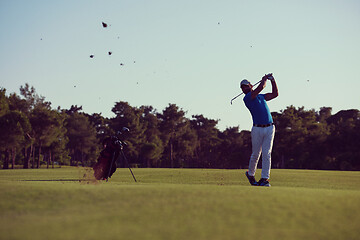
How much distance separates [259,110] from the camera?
14055 mm

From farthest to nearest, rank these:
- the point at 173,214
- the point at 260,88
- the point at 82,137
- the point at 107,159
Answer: the point at 82,137 < the point at 107,159 < the point at 260,88 < the point at 173,214

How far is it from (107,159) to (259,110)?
5.90 metres

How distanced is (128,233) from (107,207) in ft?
6.24

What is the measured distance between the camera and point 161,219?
291 inches

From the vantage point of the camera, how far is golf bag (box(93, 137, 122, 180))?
15.6 meters

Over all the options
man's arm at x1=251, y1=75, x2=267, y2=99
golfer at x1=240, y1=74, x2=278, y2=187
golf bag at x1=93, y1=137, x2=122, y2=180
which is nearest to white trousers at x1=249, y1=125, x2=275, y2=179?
golfer at x1=240, y1=74, x2=278, y2=187

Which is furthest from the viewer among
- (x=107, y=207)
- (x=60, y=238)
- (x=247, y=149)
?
(x=247, y=149)

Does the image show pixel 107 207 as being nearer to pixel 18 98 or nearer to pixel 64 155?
pixel 18 98

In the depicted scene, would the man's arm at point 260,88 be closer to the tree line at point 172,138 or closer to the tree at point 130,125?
the tree line at point 172,138

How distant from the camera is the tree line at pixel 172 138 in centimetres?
6969

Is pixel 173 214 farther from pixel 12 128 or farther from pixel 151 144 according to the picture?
pixel 151 144

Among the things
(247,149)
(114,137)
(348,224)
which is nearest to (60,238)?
(348,224)

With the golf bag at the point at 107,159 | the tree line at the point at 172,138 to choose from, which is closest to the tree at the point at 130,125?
the tree line at the point at 172,138

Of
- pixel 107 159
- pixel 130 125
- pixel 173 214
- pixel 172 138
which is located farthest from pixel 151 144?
pixel 173 214
